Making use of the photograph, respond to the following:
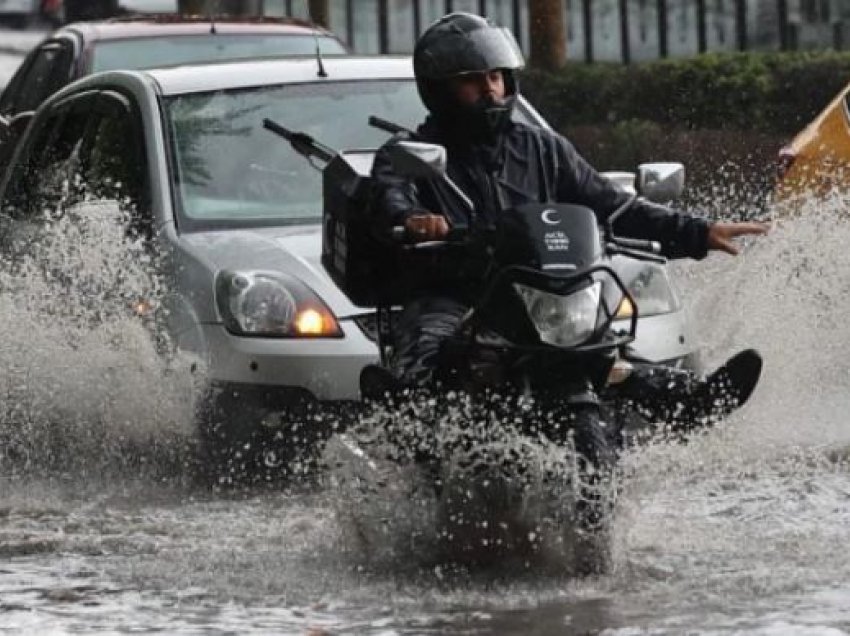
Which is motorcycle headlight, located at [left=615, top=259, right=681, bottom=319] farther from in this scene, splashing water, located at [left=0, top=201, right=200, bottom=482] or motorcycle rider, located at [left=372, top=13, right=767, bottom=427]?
motorcycle rider, located at [left=372, top=13, right=767, bottom=427]

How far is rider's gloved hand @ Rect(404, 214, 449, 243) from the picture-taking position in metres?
8.02

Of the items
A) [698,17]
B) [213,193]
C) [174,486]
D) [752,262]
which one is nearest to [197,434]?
[174,486]

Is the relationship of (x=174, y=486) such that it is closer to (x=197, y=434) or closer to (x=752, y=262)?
(x=197, y=434)

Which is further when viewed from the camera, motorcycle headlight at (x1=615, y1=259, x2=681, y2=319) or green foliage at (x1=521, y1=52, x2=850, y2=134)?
green foliage at (x1=521, y1=52, x2=850, y2=134)

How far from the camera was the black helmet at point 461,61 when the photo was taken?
27.7 feet

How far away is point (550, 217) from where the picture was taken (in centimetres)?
791

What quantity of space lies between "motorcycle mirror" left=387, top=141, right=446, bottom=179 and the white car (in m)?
2.20

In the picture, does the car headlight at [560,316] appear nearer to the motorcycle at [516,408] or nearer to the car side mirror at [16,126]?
the motorcycle at [516,408]

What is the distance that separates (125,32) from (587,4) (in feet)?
42.7

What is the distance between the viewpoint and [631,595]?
7773mm

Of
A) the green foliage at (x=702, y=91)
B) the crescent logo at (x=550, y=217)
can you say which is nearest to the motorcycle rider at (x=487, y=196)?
the crescent logo at (x=550, y=217)

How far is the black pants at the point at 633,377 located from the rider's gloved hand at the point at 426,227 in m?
0.26

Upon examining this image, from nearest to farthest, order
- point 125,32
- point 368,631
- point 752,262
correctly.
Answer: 1. point 368,631
2. point 752,262
3. point 125,32

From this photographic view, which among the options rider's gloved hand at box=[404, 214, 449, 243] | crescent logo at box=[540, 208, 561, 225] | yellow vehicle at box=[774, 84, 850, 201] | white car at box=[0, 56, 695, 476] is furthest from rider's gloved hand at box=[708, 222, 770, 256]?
yellow vehicle at box=[774, 84, 850, 201]
